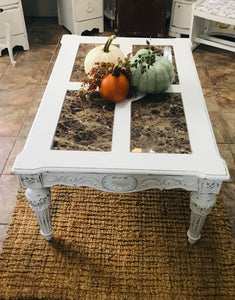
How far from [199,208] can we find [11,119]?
147cm

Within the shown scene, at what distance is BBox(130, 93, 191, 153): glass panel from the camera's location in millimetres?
1270

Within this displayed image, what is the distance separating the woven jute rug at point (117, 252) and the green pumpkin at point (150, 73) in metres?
0.56

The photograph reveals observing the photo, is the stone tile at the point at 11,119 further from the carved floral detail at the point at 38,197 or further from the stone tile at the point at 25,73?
the carved floral detail at the point at 38,197

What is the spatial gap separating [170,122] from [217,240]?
0.59 metres

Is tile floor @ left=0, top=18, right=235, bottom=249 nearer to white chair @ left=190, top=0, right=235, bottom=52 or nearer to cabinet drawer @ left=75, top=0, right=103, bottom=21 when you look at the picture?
white chair @ left=190, top=0, right=235, bottom=52

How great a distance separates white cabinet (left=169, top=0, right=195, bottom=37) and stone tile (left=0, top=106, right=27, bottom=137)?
1.67m

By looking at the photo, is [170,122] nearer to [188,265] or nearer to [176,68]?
[176,68]

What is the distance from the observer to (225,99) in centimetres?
246

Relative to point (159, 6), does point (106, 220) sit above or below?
below

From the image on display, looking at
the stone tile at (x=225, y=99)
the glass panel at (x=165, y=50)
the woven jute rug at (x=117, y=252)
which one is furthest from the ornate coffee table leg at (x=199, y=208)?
the stone tile at (x=225, y=99)

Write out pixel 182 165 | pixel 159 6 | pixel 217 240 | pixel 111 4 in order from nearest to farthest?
pixel 182 165 → pixel 217 240 → pixel 159 6 → pixel 111 4

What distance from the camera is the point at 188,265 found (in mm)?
1442

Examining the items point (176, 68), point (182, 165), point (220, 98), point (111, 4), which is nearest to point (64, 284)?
point (182, 165)

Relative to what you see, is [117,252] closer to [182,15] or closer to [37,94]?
[37,94]
